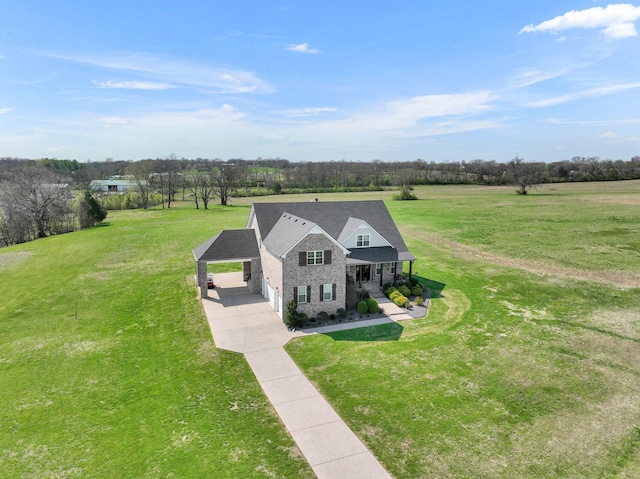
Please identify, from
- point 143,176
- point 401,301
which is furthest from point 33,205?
point 401,301

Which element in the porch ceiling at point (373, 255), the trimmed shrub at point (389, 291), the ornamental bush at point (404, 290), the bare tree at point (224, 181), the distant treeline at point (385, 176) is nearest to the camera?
the ornamental bush at point (404, 290)

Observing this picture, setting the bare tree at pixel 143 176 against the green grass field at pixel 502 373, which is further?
the bare tree at pixel 143 176

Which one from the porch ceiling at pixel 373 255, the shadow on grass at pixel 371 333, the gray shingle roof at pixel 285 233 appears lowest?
the shadow on grass at pixel 371 333

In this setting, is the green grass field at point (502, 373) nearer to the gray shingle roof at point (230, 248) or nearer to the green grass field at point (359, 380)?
the green grass field at point (359, 380)

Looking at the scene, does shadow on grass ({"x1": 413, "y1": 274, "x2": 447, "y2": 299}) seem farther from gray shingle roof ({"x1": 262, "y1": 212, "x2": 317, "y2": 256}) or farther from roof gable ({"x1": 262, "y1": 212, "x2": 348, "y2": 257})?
gray shingle roof ({"x1": 262, "y1": 212, "x2": 317, "y2": 256})

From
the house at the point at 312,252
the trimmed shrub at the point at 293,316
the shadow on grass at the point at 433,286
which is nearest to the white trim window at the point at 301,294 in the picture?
the house at the point at 312,252

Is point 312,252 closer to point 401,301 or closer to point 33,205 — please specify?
point 401,301
